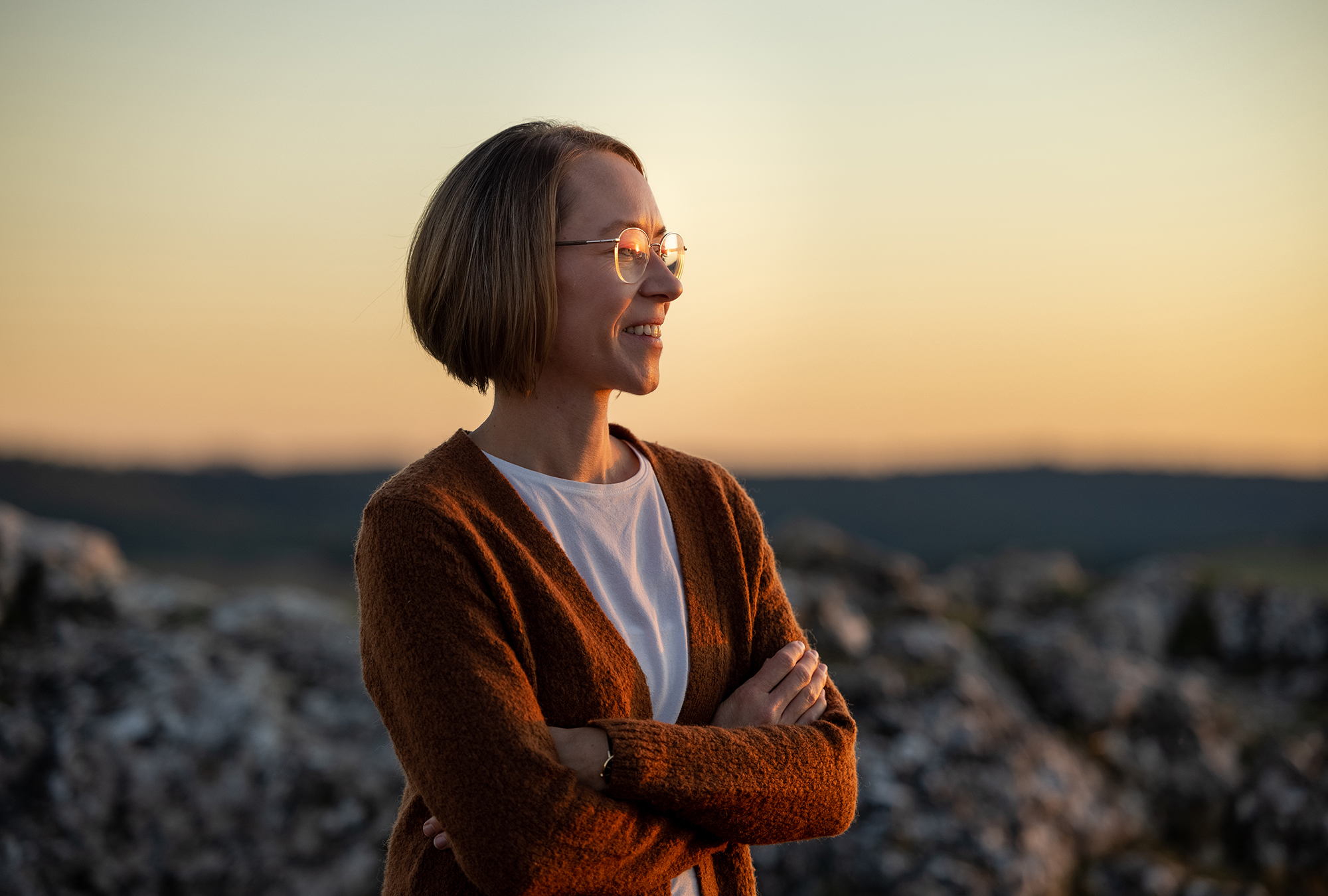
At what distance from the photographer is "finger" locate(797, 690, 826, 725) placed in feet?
8.31

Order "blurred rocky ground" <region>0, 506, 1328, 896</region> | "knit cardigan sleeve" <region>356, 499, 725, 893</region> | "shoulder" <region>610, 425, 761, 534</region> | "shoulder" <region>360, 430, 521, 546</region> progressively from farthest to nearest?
1. "blurred rocky ground" <region>0, 506, 1328, 896</region>
2. "shoulder" <region>610, 425, 761, 534</region>
3. "shoulder" <region>360, 430, 521, 546</region>
4. "knit cardigan sleeve" <region>356, 499, 725, 893</region>

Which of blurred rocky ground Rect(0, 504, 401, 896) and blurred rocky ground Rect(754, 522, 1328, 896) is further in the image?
blurred rocky ground Rect(754, 522, 1328, 896)

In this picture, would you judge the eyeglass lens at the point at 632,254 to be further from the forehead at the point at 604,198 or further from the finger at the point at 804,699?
the finger at the point at 804,699

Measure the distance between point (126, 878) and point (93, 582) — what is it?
6.38 ft

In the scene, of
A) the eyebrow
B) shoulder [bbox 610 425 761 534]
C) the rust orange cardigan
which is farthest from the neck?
the eyebrow

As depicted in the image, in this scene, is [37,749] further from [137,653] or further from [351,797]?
[351,797]

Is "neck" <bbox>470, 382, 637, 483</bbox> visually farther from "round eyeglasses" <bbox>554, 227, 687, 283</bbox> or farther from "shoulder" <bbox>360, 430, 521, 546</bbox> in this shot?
"round eyeglasses" <bbox>554, 227, 687, 283</bbox>

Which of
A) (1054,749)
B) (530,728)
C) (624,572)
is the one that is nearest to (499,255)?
(624,572)

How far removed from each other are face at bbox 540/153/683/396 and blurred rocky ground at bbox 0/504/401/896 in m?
3.05

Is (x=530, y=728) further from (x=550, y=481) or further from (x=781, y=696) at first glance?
(x=781, y=696)

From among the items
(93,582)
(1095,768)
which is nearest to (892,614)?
(1095,768)

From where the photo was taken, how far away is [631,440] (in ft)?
9.12

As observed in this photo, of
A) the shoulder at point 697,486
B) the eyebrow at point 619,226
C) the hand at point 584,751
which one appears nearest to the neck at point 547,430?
the shoulder at point 697,486

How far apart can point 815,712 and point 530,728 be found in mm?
874
